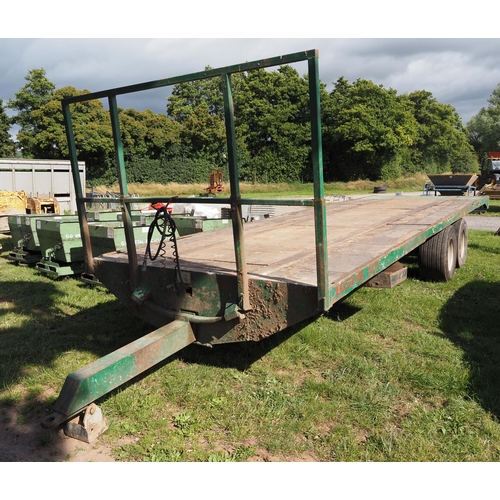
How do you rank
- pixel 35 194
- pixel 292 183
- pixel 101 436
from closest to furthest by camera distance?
pixel 101 436 → pixel 35 194 → pixel 292 183

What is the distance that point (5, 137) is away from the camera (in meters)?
39.2

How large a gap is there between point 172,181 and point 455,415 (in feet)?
101

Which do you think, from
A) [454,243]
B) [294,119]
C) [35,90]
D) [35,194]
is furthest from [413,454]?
[35,90]

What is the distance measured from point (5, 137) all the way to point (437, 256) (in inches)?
1624

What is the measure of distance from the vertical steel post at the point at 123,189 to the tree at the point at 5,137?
41.1 m

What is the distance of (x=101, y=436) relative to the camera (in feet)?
9.50

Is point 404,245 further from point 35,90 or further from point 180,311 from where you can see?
point 35,90

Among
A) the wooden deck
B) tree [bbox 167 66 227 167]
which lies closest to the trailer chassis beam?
the wooden deck

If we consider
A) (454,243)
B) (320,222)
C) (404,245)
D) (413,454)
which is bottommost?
(413,454)

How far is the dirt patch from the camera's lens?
2.72 meters

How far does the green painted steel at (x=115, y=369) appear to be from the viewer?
7.72 feet

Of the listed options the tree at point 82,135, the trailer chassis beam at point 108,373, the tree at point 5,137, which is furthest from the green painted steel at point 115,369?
the tree at point 5,137

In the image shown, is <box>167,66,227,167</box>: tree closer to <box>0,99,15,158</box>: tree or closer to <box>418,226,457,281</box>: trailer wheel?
<box>0,99,15,158</box>: tree

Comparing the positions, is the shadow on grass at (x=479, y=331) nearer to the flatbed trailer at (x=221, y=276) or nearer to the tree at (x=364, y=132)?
the flatbed trailer at (x=221, y=276)
